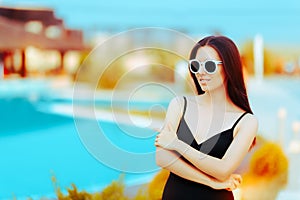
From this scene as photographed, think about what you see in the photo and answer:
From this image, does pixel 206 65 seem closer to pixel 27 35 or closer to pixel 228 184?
pixel 228 184

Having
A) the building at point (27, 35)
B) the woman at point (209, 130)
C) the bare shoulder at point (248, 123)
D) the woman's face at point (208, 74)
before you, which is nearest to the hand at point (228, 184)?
the woman at point (209, 130)

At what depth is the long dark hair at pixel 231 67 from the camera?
8.20 ft

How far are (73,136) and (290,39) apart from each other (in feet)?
6.18

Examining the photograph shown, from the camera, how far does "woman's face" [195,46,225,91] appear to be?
2.53m

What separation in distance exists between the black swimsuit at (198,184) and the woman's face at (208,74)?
0.17 m

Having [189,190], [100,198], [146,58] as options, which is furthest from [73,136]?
[189,190]

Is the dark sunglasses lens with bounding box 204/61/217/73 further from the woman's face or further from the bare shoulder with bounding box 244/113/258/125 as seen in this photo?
the bare shoulder with bounding box 244/113/258/125

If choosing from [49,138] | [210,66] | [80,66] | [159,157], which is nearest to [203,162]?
[159,157]

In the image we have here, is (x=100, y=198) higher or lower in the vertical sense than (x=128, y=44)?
lower

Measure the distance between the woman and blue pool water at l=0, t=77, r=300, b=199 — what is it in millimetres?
1869

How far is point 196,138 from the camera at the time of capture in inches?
100

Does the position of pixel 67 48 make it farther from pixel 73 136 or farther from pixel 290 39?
pixel 290 39

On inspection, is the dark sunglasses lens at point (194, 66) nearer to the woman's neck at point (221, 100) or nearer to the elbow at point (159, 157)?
the woman's neck at point (221, 100)

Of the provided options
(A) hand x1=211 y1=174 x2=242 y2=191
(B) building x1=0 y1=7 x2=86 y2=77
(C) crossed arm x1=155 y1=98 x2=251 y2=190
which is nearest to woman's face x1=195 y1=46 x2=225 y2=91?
(C) crossed arm x1=155 y1=98 x2=251 y2=190
